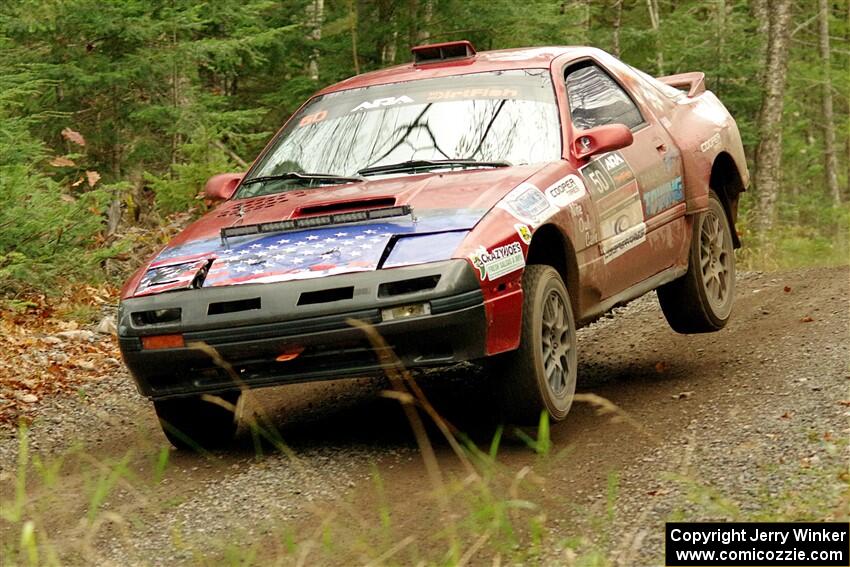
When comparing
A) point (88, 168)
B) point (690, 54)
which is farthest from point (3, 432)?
point (690, 54)

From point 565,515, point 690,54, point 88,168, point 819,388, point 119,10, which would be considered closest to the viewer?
point 565,515

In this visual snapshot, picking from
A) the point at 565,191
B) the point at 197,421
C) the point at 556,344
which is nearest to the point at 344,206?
the point at 565,191

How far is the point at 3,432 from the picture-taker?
725cm

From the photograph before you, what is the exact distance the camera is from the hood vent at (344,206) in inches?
234

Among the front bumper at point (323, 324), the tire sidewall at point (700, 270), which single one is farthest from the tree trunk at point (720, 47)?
the front bumper at point (323, 324)

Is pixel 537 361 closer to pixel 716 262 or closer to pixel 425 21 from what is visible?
pixel 716 262

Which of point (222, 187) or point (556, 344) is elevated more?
point (222, 187)

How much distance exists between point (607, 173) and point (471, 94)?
0.88 meters

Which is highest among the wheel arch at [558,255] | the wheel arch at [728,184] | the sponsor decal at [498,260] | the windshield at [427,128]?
the windshield at [427,128]

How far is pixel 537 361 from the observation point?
5.70m

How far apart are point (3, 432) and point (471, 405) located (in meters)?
2.76

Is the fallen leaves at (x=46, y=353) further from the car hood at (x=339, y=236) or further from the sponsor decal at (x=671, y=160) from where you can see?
the sponsor decal at (x=671, y=160)

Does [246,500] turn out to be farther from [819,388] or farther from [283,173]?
[819,388]

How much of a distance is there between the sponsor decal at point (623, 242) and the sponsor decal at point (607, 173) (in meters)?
0.26
